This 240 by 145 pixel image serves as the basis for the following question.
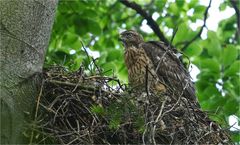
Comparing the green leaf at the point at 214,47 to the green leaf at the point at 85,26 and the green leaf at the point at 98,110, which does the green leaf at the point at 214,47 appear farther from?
the green leaf at the point at 98,110

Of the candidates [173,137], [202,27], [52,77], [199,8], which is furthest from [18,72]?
[199,8]

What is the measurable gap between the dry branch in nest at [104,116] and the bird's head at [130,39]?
251 cm

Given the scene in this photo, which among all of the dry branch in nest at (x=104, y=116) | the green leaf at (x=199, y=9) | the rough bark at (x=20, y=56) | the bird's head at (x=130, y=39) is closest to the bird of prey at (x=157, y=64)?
the bird's head at (x=130, y=39)

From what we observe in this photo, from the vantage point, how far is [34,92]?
420 cm

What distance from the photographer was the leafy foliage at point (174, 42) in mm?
6895

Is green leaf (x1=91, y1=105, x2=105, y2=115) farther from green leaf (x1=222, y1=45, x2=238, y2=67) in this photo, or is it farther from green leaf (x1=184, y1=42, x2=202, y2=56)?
green leaf (x1=184, y1=42, x2=202, y2=56)

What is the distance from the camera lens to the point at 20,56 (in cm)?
403

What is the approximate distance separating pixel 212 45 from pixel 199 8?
1767 mm

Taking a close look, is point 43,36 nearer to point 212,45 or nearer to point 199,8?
point 212,45

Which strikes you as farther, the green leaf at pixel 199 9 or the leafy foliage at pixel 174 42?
the green leaf at pixel 199 9

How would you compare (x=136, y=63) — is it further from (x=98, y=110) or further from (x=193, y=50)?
(x=98, y=110)

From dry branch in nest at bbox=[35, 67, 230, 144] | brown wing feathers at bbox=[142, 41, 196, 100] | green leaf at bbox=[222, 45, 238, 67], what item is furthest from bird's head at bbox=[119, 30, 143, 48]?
dry branch in nest at bbox=[35, 67, 230, 144]

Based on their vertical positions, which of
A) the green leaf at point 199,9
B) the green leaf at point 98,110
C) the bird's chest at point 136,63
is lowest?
the green leaf at point 98,110

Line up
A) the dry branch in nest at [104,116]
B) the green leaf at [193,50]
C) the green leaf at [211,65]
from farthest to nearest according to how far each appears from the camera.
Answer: the green leaf at [193,50], the green leaf at [211,65], the dry branch in nest at [104,116]
